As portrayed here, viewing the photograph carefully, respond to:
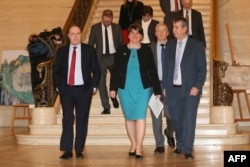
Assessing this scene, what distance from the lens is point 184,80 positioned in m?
8.12

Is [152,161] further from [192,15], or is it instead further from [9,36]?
[9,36]

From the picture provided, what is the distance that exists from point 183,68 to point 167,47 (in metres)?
0.45

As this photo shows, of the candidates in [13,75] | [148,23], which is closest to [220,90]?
[148,23]

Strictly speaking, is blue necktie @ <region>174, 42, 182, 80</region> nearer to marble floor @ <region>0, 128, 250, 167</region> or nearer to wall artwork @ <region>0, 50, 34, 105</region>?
marble floor @ <region>0, 128, 250, 167</region>

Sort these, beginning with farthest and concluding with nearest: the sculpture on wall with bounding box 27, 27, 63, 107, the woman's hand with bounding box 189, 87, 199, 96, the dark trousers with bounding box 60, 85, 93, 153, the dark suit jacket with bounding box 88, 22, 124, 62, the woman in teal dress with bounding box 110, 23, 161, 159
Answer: the sculpture on wall with bounding box 27, 27, 63, 107, the dark suit jacket with bounding box 88, 22, 124, 62, the dark trousers with bounding box 60, 85, 93, 153, the woman in teal dress with bounding box 110, 23, 161, 159, the woman's hand with bounding box 189, 87, 199, 96

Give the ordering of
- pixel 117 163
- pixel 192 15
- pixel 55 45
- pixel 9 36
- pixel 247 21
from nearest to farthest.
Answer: pixel 117 163
pixel 192 15
pixel 55 45
pixel 247 21
pixel 9 36

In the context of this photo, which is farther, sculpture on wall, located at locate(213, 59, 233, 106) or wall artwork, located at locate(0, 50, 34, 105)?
wall artwork, located at locate(0, 50, 34, 105)

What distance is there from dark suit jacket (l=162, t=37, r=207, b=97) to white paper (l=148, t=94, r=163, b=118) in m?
0.38

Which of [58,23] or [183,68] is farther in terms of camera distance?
[58,23]

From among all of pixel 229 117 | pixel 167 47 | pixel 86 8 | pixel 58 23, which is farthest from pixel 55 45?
pixel 167 47

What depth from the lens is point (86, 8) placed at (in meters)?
14.4

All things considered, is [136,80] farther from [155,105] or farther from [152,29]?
[152,29]

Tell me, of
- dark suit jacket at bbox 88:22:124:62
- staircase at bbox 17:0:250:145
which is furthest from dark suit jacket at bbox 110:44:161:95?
dark suit jacket at bbox 88:22:124:62

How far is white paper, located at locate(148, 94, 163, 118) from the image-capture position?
862 centimetres
